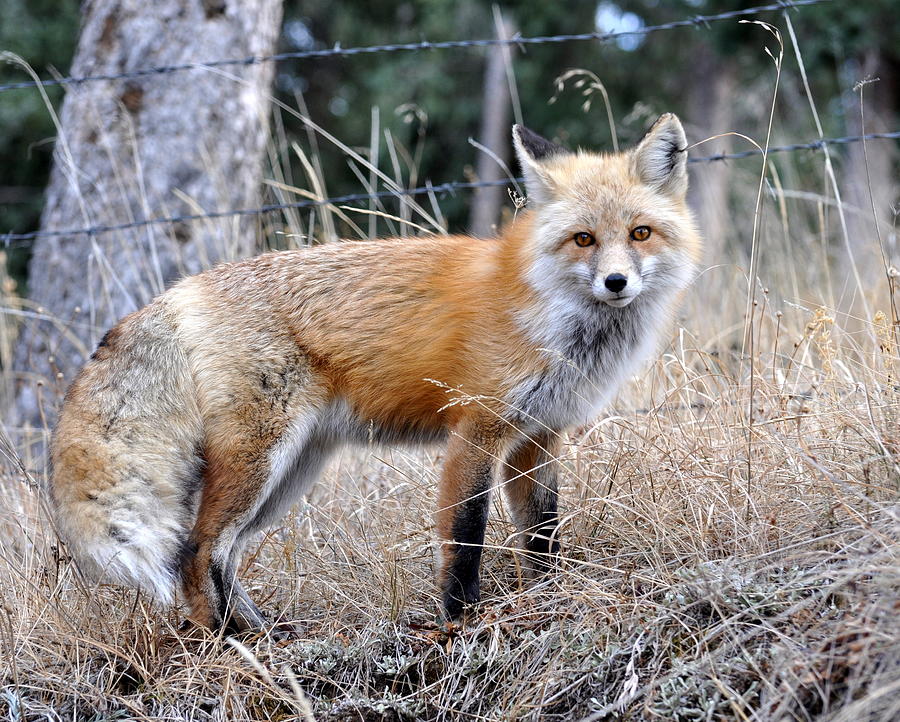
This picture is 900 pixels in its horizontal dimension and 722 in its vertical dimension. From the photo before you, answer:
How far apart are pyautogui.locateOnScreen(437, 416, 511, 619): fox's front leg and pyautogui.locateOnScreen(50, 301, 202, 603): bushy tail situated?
36.4 inches

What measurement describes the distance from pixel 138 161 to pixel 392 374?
2907 mm

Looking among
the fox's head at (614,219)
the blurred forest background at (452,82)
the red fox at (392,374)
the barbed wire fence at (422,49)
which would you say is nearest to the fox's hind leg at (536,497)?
the red fox at (392,374)

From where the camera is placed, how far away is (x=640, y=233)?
10.6 feet

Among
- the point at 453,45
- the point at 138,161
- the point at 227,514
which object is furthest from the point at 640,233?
the point at 138,161

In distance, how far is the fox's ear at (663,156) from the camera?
3.31 m

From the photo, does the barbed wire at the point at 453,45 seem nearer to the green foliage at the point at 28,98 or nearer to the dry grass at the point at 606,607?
the dry grass at the point at 606,607

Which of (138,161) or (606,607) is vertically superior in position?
(138,161)

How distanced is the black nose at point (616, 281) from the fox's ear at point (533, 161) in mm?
516

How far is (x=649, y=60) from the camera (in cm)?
1598

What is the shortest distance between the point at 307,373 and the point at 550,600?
4.01 feet

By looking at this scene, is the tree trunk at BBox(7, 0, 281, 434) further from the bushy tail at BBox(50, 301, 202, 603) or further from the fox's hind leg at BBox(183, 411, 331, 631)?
the fox's hind leg at BBox(183, 411, 331, 631)

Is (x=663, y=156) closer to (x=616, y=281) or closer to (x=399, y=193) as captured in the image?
(x=616, y=281)

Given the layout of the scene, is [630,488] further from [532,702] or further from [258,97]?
[258,97]

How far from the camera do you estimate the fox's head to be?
3164 millimetres
